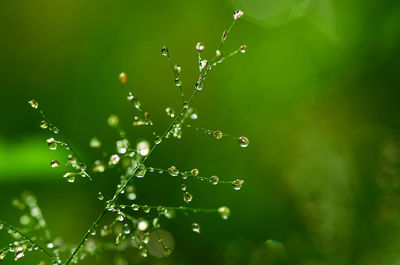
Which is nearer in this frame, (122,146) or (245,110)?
(122,146)

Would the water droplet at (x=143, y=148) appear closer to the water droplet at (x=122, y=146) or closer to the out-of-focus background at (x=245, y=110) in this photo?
the water droplet at (x=122, y=146)

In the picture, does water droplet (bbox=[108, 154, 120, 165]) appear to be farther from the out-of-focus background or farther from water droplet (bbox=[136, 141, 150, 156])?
the out-of-focus background

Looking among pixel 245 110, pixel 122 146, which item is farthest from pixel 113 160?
pixel 245 110

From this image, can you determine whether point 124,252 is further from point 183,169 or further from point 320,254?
point 320,254

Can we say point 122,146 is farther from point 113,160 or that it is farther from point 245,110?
point 245,110

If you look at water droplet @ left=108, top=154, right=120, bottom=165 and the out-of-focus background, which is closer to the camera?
water droplet @ left=108, top=154, right=120, bottom=165

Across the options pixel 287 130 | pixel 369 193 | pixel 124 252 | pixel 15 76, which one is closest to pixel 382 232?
pixel 369 193

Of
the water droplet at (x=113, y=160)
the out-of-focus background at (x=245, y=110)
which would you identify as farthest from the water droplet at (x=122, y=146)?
the out-of-focus background at (x=245, y=110)

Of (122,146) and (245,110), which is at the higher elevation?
(245,110)

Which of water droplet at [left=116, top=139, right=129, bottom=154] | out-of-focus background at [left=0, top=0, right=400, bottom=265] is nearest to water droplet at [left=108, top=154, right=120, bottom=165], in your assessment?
water droplet at [left=116, top=139, right=129, bottom=154]
